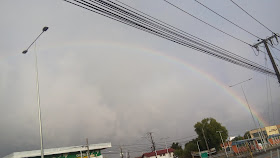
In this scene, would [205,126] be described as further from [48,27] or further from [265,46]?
[48,27]

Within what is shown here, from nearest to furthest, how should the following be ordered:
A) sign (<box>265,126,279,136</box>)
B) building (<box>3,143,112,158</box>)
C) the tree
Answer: building (<box>3,143,112,158</box>) < the tree < sign (<box>265,126,279,136</box>)

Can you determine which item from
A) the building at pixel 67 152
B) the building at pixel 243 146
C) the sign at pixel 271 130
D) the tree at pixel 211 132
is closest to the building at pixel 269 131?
the sign at pixel 271 130

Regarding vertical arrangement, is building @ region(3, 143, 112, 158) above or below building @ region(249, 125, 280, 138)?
above

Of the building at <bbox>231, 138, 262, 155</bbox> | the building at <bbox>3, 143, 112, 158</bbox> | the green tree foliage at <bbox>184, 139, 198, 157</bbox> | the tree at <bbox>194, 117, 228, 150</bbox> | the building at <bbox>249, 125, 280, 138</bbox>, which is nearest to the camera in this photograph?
the building at <bbox>3, 143, 112, 158</bbox>

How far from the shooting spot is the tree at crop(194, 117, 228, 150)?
72188 mm

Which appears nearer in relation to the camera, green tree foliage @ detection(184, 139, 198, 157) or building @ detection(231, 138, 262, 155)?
building @ detection(231, 138, 262, 155)

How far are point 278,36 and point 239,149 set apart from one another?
44465 millimetres

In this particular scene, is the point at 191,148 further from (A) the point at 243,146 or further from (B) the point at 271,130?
(B) the point at 271,130

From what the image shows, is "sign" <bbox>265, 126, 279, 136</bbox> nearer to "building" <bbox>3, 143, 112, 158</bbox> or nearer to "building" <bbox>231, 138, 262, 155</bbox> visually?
"building" <bbox>231, 138, 262, 155</bbox>

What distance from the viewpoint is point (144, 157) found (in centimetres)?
9612

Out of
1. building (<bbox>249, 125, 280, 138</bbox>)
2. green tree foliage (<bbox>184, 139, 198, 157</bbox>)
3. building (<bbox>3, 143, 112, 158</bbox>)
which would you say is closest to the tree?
green tree foliage (<bbox>184, 139, 198, 157</bbox>)

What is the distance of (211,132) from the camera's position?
72.8 meters

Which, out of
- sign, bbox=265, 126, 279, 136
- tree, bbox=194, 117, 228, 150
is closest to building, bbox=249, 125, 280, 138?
sign, bbox=265, 126, 279, 136

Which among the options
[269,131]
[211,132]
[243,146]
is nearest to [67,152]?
[243,146]
